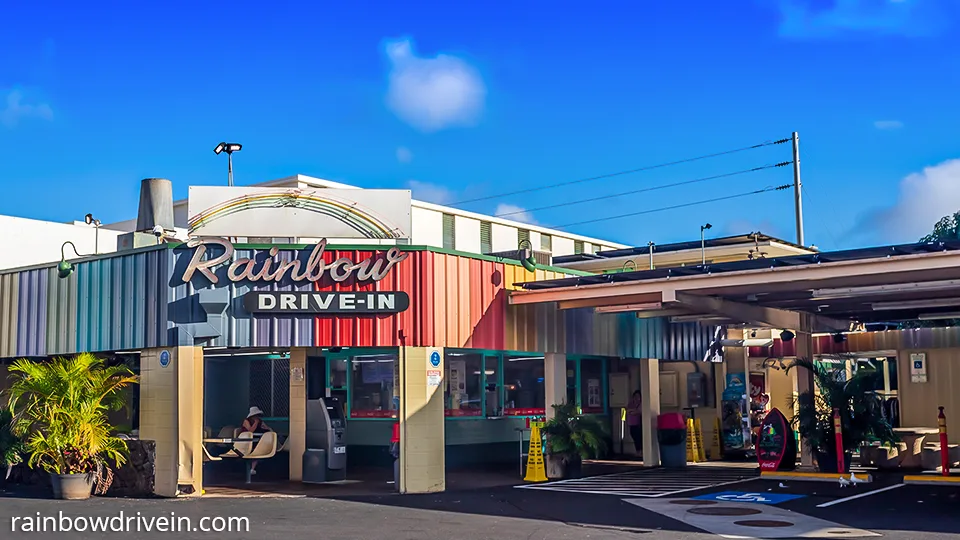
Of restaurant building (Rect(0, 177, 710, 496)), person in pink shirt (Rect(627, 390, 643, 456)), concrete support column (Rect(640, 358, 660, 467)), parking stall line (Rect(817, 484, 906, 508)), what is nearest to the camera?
parking stall line (Rect(817, 484, 906, 508))

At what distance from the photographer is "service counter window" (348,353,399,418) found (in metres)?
23.0

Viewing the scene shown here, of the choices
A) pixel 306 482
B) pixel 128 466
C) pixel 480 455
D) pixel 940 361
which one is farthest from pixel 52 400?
pixel 940 361

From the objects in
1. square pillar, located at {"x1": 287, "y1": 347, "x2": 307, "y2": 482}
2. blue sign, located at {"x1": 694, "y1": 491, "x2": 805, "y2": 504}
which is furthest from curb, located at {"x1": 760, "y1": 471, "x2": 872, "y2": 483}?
square pillar, located at {"x1": 287, "y1": 347, "x2": 307, "y2": 482}

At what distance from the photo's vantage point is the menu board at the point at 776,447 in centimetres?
2045

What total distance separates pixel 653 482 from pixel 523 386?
6225 millimetres

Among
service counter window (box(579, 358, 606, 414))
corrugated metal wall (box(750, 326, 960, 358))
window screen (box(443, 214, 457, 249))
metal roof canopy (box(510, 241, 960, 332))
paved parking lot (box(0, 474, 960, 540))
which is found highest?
window screen (box(443, 214, 457, 249))

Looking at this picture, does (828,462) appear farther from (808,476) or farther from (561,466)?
(561,466)

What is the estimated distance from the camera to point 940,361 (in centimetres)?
2545

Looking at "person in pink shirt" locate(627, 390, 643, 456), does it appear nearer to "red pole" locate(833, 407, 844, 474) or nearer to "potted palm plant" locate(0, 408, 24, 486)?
"red pole" locate(833, 407, 844, 474)

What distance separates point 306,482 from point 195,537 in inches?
292

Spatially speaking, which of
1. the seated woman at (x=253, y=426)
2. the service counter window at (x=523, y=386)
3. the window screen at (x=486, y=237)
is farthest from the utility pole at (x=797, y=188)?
the seated woman at (x=253, y=426)

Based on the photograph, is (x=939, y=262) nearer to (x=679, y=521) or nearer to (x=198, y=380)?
(x=679, y=521)

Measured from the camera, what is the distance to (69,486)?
17188 mm

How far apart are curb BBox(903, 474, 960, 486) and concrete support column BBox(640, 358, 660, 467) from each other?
583 centimetres
